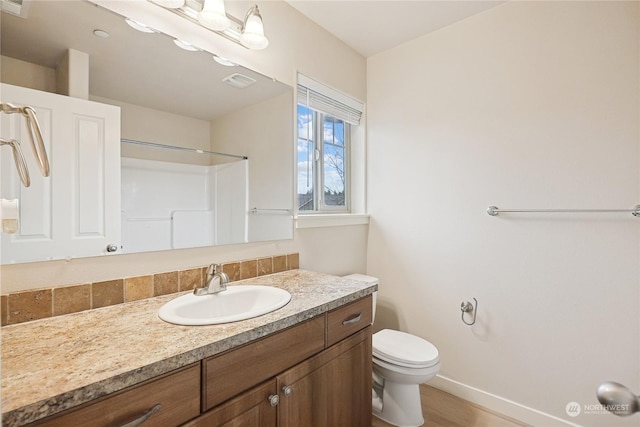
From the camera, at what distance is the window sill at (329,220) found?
1.78 m

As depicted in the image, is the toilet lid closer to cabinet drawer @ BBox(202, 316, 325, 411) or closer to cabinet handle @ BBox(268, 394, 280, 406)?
cabinet drawer @ BBox(202, 316, 325, 411)

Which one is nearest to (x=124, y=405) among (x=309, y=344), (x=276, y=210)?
(x=309, y=344)

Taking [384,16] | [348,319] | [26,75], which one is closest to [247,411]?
[348,319]

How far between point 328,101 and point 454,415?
6.91 ft

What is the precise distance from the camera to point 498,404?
1.72 m

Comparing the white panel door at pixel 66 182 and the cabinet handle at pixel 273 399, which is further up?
the white panel door at pixel 66 182

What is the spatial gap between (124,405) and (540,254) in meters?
1.89

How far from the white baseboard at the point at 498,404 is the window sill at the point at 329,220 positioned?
118cm

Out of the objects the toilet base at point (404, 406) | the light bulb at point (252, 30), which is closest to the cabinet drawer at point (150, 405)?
Result: the toilet base at point (404, 406)

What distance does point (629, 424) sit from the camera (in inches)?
53.9

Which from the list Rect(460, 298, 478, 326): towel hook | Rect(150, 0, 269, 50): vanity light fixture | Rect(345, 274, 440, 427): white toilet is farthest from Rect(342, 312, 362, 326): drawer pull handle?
Rect(150, 0, 269, 50): vanity light fixture

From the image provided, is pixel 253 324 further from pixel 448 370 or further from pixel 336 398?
pixel 448 370

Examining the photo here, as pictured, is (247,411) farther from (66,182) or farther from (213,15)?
(213,15)

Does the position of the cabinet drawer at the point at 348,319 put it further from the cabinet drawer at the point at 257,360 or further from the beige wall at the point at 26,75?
the beige wall at the point at 26,75
